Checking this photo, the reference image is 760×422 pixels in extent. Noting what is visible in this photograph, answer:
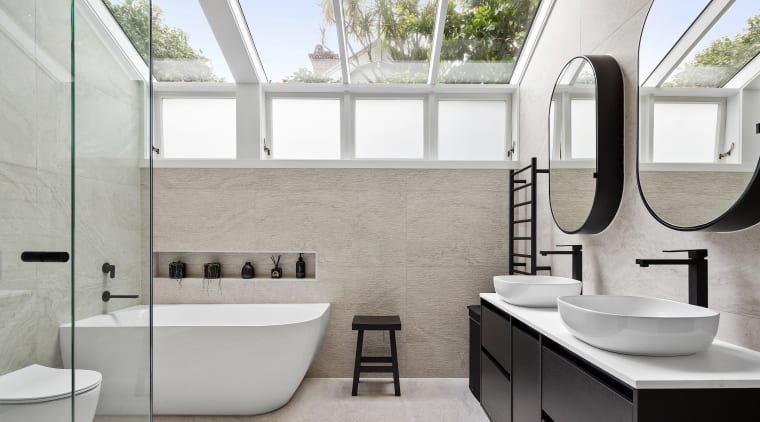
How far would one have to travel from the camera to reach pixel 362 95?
3.67 meters

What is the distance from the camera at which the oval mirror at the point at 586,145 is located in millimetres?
1996

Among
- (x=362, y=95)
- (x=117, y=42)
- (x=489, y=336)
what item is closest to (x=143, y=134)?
(x=117, y=42)

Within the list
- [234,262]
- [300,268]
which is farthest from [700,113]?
[234,262]

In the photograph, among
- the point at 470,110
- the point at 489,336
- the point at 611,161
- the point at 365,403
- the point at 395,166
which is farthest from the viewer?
the point at 470,110

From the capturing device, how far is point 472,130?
145 inches

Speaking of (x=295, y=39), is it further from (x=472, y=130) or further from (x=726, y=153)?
(x=726, y=153)

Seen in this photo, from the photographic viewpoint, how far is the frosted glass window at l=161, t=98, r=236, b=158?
144 inches

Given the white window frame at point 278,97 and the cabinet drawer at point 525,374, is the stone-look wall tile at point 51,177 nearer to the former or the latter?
the cabinet drawer at point 525,374

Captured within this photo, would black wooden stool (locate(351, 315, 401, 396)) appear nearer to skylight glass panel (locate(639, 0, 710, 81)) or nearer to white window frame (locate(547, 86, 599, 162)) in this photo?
white window frame (locate(547, 86, 599, 162))

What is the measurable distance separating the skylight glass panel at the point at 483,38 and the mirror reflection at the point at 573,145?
33.4 inches

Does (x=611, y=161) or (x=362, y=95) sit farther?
(x=362, y=95)

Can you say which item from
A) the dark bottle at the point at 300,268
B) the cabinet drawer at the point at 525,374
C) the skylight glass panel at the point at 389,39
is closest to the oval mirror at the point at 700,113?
the cabinet drawer at the point at 525,374

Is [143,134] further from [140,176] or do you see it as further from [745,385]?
[745,385]

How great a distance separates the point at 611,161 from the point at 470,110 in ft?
6.10
